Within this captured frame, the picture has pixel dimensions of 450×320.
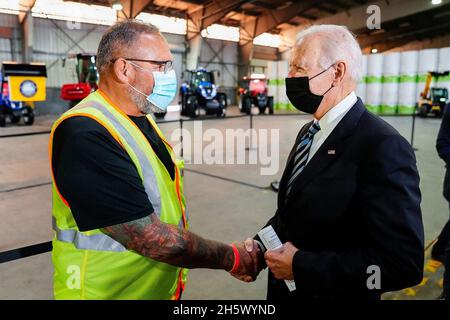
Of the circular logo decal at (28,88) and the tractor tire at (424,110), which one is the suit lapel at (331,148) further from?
the tractor tire at (424,110)

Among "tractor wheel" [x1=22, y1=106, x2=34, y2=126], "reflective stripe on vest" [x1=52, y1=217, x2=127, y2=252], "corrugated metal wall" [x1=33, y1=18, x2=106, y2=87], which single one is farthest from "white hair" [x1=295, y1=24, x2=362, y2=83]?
"corrugated metal wall" [x1=33, y1=18, x2=106, y2=87]

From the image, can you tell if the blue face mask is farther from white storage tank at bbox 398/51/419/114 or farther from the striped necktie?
white storage tank at bbox 398/51/419/114

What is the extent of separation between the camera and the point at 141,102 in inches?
66.9

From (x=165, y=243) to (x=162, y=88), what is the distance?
83cm

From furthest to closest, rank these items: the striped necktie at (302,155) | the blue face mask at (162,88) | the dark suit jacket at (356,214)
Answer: the blue face mask at (162,88) → the striped necktie at (302,155) → the dark suit jacket at (356,214)

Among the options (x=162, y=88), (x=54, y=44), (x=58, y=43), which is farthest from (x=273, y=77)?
(x=162, y=88)

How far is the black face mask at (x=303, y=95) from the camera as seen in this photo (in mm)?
1580

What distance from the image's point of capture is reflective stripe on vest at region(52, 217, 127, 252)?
1.39 meters

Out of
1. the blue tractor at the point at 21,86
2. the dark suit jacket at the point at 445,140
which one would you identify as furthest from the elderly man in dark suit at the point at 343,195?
the blue tractor at the point at 21,86

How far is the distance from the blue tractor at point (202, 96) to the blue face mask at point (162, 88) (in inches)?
589

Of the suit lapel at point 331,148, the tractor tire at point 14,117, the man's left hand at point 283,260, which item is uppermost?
the suit lapel at point 331,148

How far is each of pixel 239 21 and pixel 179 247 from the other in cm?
2759

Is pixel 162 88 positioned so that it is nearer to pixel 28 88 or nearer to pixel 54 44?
pixel 28 88
